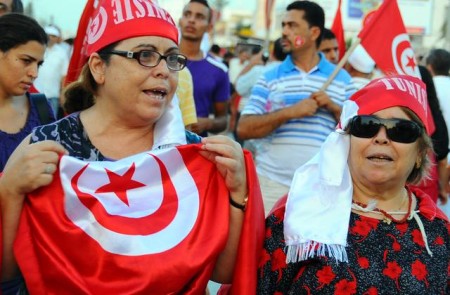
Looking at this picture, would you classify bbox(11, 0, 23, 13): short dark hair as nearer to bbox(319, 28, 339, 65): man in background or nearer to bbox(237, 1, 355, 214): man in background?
bbox(237, 1, 355, 214): man in background

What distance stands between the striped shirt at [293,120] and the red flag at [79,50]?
5.67 ft

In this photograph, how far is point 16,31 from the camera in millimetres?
3990

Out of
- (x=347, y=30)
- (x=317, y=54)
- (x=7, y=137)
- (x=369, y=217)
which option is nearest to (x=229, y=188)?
(x=369, y=217)

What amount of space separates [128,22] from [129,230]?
31.9 inches

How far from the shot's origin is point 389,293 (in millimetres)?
2693

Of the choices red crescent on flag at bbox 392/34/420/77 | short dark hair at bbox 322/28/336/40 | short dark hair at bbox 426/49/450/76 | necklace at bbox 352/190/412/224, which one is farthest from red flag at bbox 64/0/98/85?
short dark hair at bbox 426/49/450/76

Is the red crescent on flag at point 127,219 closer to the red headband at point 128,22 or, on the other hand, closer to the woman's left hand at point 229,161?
the woman's left hand at point 229,161

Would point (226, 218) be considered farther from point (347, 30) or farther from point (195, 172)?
point (347, 30)

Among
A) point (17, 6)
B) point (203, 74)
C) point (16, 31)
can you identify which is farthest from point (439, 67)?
point (16, 31)

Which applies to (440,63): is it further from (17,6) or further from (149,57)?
(149,57)

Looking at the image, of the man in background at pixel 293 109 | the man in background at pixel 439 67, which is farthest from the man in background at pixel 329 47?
the man in background at pixel 293 109

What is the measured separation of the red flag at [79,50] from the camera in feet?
10.7

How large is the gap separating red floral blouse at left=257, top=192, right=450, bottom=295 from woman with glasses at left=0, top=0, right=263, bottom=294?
0.61ft

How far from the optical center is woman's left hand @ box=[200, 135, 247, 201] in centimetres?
252
